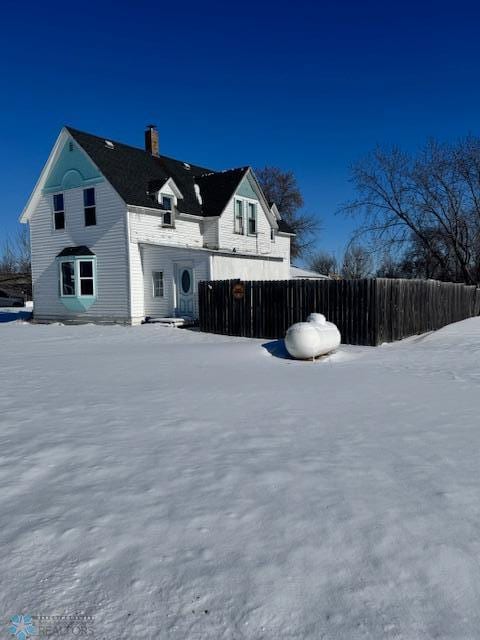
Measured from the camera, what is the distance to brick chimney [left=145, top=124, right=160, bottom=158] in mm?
25344

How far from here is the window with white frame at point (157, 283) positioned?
2038 centimetres

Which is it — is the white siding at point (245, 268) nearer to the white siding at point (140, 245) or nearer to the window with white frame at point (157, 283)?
the white siding at point (140, 245)

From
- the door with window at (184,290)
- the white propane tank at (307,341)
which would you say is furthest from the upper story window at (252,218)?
the white propane tank at (307,341)

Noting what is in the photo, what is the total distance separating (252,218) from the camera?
83.1ft

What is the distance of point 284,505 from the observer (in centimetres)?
328

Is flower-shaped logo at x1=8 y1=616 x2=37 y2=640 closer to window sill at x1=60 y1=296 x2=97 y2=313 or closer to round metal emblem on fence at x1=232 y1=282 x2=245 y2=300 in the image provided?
round metal emblem on fence at x1=232 y1=282 x2=245 y2=300

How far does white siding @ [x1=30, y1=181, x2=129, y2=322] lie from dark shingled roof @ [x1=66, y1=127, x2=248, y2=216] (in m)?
0.95

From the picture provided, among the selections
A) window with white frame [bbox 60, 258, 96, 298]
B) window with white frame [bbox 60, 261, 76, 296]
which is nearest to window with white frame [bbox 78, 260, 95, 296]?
window with white frame [bbox 60, 258, 96, 298]

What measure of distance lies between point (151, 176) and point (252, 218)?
233 inches

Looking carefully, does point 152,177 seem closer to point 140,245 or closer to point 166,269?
point 140,245

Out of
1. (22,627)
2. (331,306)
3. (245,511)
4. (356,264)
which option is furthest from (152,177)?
(356,264)

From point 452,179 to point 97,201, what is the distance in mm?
22332

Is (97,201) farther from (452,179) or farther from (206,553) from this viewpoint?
(452,179)

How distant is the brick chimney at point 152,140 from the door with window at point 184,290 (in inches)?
339
